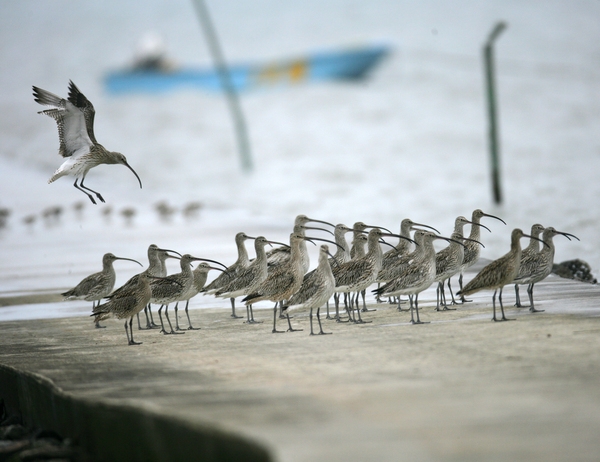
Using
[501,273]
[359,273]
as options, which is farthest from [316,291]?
[501,273]

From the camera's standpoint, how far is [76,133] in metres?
12.1

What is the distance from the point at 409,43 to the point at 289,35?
42.4ft

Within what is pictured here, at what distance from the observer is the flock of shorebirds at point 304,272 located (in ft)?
32.8

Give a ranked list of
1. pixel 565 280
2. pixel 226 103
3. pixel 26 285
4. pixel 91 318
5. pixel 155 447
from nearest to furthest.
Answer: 1. pixel 155 447
2. pixel 91 318
3. pixel 565 280
4. pixel 26 285
5. pixel 226 103

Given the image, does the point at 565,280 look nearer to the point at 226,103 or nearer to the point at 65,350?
the point at 65,350

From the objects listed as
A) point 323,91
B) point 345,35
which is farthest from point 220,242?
point 345,35

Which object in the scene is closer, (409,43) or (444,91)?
(444,91)

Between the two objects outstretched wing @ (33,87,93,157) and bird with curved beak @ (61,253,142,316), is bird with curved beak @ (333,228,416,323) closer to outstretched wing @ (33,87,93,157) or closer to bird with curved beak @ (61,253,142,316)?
bird with curved beak @ (61,253,142,316)

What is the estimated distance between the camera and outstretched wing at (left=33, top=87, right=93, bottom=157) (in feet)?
37.0

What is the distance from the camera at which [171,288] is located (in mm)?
10727

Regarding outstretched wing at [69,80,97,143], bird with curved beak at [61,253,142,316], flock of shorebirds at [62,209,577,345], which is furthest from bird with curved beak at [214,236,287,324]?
outstretched wing at [69,80,97,143]

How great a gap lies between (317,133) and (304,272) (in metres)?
43.3

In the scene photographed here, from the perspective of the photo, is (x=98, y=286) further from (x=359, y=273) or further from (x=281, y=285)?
(x=359, y=273)

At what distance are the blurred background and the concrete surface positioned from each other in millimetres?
6475
